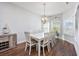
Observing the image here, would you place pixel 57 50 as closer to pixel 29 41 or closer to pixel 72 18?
pixel 29 41

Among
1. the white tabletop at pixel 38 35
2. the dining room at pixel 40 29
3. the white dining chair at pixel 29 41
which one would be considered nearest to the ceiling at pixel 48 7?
the dining room at pixel 40 29

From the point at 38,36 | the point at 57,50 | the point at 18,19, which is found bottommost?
Result: the point at 57,50

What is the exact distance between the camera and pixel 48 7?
→ 1764 millimetres

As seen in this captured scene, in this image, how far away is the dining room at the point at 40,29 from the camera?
1743mm

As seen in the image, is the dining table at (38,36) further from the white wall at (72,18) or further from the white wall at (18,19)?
the white wall at (72,18)

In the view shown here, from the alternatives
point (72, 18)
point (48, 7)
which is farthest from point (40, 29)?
point (72, 18)

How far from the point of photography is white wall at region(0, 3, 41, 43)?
1.71m

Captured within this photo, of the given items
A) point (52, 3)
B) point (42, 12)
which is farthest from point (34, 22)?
point (52, 3)

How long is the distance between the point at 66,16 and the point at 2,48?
1.42 m

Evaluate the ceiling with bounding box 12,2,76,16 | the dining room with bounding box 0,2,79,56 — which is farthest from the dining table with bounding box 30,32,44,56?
the ceiling with bounding box 12,2,76,16

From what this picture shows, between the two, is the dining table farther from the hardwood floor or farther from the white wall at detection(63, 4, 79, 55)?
the white wall at detection(63, 4, 79, 55)

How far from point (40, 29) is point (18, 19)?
1.64 ft

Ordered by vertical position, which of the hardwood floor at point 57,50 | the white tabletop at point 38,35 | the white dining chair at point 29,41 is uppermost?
the white tabletop at point 38,35

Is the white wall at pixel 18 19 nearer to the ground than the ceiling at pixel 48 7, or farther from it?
nearer to the ground
